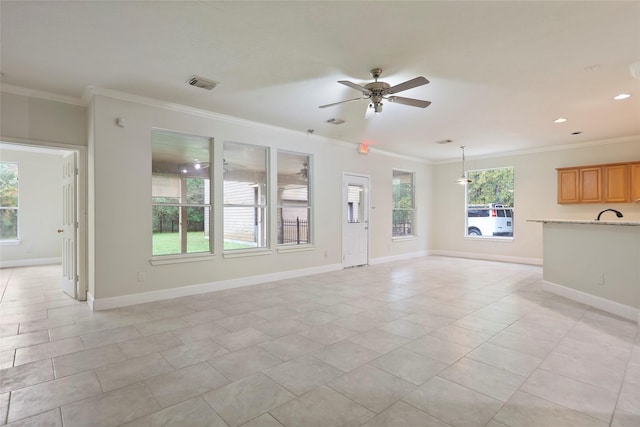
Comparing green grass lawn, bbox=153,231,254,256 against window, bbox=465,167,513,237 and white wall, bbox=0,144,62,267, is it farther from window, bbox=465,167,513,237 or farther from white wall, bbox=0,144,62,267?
window, bbox=465,167,513,237

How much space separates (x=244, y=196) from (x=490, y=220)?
6350mm

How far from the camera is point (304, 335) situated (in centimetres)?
316

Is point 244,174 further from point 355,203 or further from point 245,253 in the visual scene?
point 355,203

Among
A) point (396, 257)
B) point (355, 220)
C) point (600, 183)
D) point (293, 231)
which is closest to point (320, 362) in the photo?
point (293, 231)

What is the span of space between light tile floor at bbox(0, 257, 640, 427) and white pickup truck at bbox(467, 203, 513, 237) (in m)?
3.83

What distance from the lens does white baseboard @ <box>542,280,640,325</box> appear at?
11.8 feet

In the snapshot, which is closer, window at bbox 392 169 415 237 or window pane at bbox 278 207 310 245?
window pane at bbox 278 207 310 245

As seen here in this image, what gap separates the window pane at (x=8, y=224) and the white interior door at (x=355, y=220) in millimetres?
7184

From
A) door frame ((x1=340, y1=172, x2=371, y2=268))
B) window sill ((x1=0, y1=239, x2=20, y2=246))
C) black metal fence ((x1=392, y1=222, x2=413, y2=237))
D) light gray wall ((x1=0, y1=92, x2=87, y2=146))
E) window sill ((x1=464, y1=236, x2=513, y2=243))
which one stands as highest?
light gray wall ((x1=0, y1=92, x2=87, y2=146))

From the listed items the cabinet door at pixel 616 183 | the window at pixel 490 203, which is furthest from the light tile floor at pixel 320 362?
the window at pixel 490 203

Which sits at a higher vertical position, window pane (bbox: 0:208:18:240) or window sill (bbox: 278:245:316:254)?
window pane (bbox: 0:208:18:240)

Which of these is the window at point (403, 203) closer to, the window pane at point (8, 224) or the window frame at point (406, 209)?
the window frame at point (406, 209)

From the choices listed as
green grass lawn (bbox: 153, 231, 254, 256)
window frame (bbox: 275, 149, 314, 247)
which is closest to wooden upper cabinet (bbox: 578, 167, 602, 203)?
window frame (bbox: 275, 149, 314, 247)

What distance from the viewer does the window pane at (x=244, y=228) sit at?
520cm
